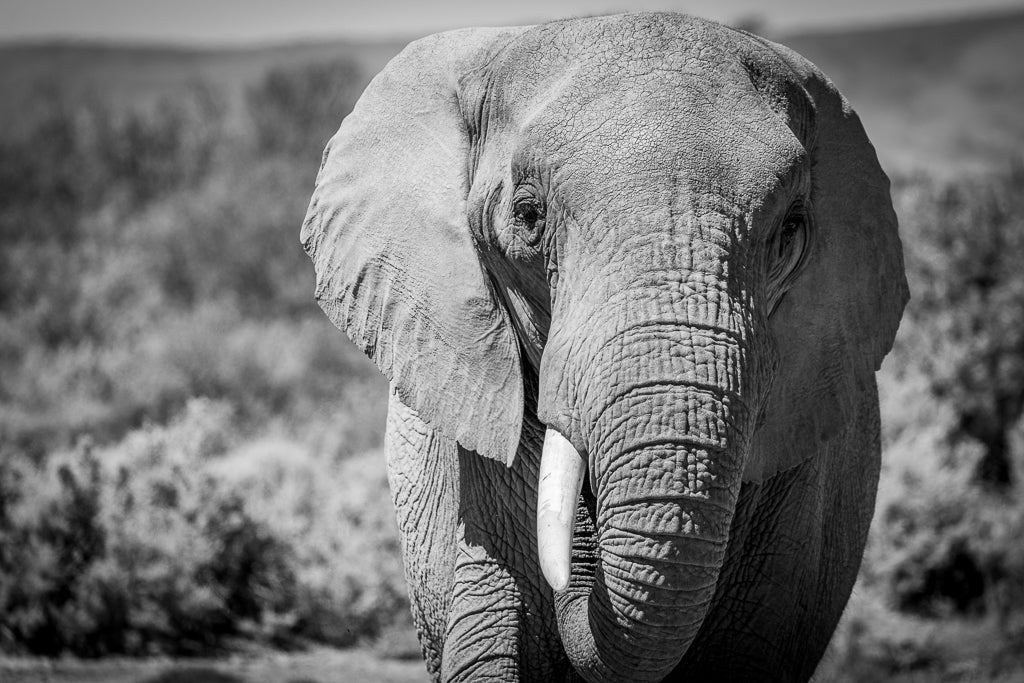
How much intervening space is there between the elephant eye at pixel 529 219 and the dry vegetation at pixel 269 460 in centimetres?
369

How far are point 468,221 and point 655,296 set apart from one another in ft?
2.36

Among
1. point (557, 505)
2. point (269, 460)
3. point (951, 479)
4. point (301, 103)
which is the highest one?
point (301, 103)

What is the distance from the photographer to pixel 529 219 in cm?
301

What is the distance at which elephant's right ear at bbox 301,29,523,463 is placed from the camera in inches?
127

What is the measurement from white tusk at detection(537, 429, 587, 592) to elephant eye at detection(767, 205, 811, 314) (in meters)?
0.65

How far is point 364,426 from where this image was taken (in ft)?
32.5

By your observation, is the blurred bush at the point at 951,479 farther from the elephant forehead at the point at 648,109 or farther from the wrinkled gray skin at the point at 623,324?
the elephant forehead at the point at 648,109

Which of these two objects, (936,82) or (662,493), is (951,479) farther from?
(936,82)

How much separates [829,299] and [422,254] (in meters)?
1.08

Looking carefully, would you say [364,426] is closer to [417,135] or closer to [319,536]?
[319,536]

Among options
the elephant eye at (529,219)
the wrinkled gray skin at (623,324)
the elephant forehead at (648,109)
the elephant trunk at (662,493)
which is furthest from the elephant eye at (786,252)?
the elephant eye at (529,219)

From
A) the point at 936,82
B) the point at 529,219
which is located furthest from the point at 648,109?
the point at 936,82

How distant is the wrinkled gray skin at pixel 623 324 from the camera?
105 inches

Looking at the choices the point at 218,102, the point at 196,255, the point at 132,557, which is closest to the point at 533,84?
the point at 132,557
